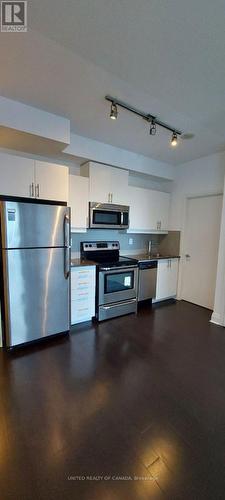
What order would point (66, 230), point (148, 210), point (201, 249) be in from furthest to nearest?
point (148, 210), point (201, 249), point (66, 230)

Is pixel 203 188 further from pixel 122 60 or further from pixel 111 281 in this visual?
pixel 122 60

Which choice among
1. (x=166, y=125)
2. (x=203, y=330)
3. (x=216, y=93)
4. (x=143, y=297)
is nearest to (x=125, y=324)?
(x=143, y=297)

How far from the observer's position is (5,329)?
7.86ft

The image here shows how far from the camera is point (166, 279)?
13.7 feet

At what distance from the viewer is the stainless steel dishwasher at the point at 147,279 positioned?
12.2 feet

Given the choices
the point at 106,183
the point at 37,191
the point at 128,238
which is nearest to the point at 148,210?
the point at 128,238

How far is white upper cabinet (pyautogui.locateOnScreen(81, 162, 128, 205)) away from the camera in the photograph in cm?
327

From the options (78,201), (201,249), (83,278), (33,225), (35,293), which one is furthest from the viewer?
(201,249)

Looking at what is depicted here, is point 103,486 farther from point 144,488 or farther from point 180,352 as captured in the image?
point 180,352

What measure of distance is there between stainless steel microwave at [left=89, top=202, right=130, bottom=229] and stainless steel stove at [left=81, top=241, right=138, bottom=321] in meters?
0.41

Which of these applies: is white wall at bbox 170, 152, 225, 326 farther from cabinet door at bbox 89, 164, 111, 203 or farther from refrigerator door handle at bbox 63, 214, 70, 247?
refrigerator door handle at bbox 63, 214, 70, 247

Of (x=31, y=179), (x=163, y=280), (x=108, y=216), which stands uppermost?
(x=31, y=179)

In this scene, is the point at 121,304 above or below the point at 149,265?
below

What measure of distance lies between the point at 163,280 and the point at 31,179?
2.91m
